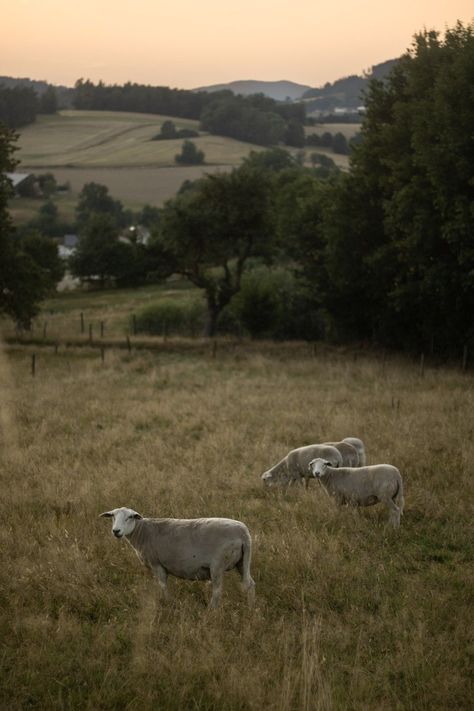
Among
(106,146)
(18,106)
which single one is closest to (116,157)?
(106,146)

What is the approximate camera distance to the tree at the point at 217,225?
42.1 meters

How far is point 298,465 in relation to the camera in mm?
13508

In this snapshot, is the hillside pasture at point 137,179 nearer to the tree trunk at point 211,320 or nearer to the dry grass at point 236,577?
the tree trunk at point 211,320

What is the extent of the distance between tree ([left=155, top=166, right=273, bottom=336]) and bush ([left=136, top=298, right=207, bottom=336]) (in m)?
6.84

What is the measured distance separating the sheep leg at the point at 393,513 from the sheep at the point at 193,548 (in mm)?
3145

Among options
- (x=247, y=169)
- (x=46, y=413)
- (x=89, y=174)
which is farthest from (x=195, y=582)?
(x=89, y=174)

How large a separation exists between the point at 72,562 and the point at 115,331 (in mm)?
39893

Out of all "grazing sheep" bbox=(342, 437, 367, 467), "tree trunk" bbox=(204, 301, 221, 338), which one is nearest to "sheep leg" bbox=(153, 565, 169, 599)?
"grazing sheep" bbox=(342, 437, 367, 467)

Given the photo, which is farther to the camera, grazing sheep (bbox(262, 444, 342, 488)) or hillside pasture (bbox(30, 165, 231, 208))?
hillside pasture (bbox(30, 165, 231, 208))

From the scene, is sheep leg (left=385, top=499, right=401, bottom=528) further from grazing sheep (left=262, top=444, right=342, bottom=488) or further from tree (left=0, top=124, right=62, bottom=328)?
tree (left=0, top=124, right=62, bottom=328)

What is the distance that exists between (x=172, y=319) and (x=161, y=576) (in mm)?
43217

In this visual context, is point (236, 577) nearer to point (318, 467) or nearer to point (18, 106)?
point (318, 467)

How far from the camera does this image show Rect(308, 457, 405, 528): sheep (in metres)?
11.3

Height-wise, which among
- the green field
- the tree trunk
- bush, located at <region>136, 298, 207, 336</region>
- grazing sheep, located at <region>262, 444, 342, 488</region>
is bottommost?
bush, located at <region>136, 298, 207, 336</region>
